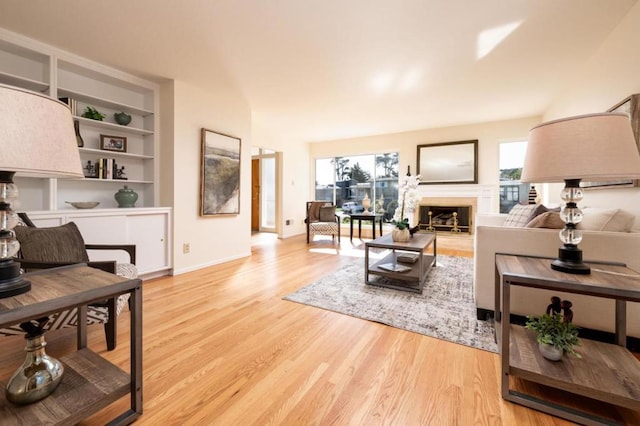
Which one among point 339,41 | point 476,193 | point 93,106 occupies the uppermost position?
point 339,41

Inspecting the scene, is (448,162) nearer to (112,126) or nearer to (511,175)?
(511,175)

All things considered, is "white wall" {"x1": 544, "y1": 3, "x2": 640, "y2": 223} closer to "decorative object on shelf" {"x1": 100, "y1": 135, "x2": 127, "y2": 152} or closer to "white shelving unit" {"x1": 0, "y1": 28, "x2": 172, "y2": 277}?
"white shelving unit" {"x1": 0, "y1": 28, "x2": 172, "y2": 277}

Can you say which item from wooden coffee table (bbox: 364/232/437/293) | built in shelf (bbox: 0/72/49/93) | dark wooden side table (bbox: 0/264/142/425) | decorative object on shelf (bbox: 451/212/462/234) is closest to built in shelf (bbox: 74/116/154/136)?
built in shelf (bbox: 0/72/49/93)

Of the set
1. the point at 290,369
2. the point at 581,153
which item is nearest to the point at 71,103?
the point at 290,369

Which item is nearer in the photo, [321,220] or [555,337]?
[555,337]

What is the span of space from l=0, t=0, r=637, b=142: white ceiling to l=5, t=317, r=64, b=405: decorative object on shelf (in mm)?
2239

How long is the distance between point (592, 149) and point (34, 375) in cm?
246

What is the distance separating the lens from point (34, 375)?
1.06 metres

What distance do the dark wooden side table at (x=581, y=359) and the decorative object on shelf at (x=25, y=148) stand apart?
185 cm

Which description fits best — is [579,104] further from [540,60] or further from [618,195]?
[618,195]

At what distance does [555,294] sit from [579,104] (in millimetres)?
2807

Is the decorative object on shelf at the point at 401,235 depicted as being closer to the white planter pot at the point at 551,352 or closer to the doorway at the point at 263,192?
the white planter pot at the point at 551,352

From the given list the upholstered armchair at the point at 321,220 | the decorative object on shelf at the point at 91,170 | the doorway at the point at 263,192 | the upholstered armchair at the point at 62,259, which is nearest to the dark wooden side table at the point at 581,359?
the upholstered armchair at the point at 62,259

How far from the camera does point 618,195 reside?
230cm
